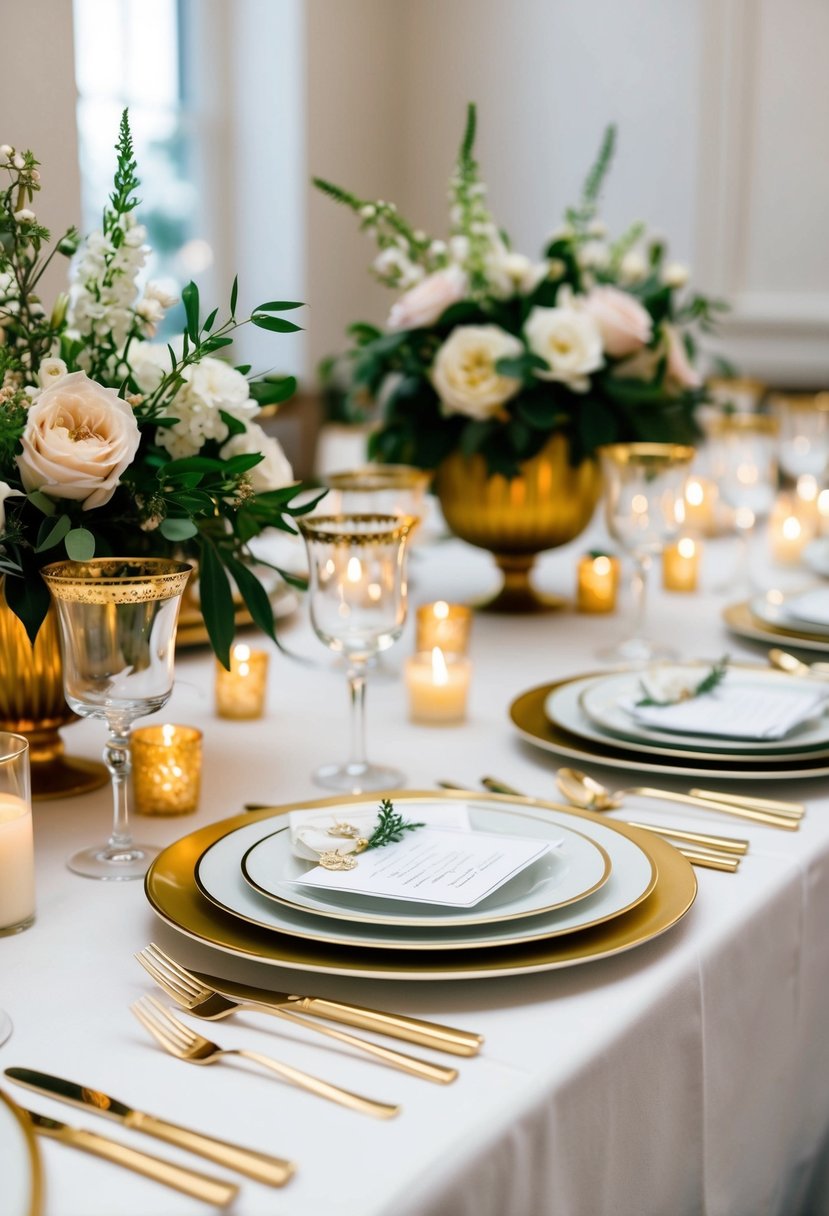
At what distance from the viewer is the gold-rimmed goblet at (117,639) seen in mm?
819

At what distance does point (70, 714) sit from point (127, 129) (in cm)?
44

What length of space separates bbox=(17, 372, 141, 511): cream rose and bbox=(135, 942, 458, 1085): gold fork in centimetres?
32

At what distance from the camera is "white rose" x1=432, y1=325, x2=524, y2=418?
1568 millimetres

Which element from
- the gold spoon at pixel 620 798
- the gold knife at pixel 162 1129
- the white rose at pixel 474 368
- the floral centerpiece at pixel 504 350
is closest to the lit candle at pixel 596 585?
the floral centerpiece at pixel 504 350

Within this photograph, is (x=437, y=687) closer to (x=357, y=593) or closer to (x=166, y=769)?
(x=357, y=593)

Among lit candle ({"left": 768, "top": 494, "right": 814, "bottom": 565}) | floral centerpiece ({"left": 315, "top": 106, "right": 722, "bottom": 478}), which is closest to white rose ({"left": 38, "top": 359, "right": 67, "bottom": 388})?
floral centerpiece ({"left": 315, "top": 106, "right": 722, "bottom": 478})

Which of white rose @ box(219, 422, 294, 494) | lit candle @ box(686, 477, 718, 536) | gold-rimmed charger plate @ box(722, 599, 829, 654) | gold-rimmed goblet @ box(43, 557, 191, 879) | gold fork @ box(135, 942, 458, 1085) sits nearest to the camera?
gold fork @ box(135, 942, 458, 1085)

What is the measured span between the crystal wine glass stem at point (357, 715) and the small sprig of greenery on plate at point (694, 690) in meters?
0.25

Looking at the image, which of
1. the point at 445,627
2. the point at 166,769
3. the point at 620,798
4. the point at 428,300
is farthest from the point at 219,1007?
the point at 428,300

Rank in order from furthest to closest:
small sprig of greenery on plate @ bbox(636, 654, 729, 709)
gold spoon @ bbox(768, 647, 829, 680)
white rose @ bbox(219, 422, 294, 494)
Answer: gold spoon @ bbox(768, 647, 829, 680)
small sprig of greenery on plate @ bbox(636, 654, 729, 709)
white rose @ bbox(219, 422, 294, 494)

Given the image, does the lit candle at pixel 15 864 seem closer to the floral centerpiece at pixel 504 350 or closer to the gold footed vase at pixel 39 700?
the gold footed vase at pixel 39 700

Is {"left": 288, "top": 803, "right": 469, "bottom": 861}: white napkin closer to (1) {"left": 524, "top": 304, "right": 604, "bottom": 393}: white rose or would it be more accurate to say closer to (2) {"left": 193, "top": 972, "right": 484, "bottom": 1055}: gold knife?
(2) {"left": 193, "top": 972, "right": 484, "bottom": 1055}: gold knife

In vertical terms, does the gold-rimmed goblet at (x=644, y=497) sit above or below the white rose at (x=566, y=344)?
below

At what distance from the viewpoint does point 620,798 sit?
3.34 ft
